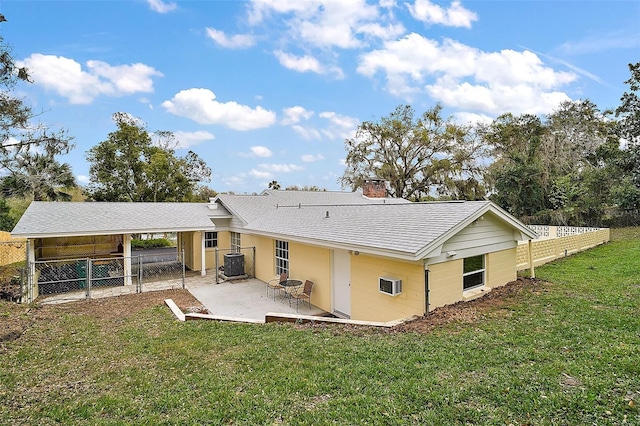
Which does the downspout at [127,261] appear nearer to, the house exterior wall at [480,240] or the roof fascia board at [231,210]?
the roof fascia board at [231,210]

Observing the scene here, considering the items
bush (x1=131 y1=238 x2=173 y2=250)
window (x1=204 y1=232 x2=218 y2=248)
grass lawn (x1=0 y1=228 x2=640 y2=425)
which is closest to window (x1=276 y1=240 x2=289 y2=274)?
grass lawn (x1=0 y1=228 x2=640 y2=425)

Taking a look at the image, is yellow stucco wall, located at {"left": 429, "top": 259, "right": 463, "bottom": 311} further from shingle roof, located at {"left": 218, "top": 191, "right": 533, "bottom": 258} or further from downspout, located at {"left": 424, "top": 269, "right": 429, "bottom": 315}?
shingle roof, located at {"left": 218, "top": 191, "right": 533, "bottom": 258}

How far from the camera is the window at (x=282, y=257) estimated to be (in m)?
12.1

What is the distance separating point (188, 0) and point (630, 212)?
27543mm

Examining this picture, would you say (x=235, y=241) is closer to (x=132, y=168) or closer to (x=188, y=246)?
(x=188, y=246)

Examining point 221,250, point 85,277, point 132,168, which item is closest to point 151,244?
point 132,168

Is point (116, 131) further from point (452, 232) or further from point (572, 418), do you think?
point (572, 418)

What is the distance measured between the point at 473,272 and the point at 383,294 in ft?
8.17

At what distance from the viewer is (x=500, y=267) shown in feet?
29.6

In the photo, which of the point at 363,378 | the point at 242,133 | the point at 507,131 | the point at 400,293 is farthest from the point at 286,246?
the point at 507,131

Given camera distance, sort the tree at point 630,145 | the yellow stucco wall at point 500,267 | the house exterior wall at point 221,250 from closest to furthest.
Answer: the yellow stucco wall at point 500,267 < the house exterior wall at point 221,250 < the tree at point 630,145

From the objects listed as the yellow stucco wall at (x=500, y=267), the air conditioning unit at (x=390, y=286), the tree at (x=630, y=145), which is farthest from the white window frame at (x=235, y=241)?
the tree at (x=630, y=145)

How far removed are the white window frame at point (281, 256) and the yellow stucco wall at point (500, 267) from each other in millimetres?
6504

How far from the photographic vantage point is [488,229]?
8.41 metres
